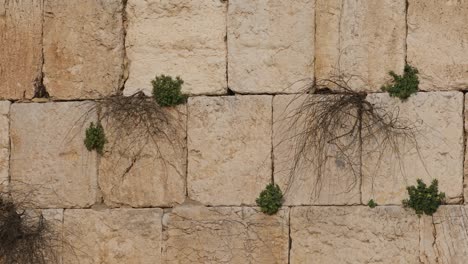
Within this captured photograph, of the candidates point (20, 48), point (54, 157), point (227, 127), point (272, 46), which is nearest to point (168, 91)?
point (227, 127)

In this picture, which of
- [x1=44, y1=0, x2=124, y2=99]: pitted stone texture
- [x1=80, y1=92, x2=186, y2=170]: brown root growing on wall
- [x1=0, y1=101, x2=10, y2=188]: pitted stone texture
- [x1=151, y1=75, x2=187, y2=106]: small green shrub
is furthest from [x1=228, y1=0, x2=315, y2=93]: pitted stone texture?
[x1=0, y1=101, x2=10, y2=188]: pitted stone texture

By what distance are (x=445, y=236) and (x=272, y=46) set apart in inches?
90.6

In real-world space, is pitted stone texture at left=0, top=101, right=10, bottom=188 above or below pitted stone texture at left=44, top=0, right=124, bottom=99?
below

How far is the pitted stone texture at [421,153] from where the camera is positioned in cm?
928

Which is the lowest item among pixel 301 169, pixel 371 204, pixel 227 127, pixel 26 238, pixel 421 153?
pixel 26 238

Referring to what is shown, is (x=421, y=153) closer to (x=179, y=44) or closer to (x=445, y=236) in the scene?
(x=445, y=236)

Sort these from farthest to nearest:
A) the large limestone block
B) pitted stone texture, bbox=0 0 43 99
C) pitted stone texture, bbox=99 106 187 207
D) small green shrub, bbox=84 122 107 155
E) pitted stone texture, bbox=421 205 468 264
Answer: pitted stone texture, bbox=0 0 43 99 → small green shrub, bbox=84 122 107 155 → pitted stone texture, bbox=99 106 187 207 → the large limestone block → pitted stone texture, bbox=421 205 468 264

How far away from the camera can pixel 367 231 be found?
933 cm

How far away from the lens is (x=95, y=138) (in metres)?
9.83

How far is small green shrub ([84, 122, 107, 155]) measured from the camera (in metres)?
9.83

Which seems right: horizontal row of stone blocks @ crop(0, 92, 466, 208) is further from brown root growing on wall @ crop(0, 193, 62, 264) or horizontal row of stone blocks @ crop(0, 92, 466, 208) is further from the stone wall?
brown root growing on wall @ crop(0, 193, 62, 264)

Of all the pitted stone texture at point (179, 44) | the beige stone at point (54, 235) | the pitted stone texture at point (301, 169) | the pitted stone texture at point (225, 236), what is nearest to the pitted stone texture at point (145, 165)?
the pitted stone texture at point (225, 236)

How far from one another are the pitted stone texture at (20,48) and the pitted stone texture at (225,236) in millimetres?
1939

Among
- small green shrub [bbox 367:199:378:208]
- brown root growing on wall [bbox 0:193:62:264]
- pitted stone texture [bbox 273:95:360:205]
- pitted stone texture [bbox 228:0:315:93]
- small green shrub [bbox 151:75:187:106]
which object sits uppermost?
pitted stone texture [bbox 228:0:315:93]
